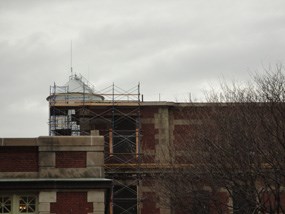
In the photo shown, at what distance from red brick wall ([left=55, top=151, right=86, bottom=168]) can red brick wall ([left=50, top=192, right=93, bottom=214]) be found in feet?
2.46

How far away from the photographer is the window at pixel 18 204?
1653 cm

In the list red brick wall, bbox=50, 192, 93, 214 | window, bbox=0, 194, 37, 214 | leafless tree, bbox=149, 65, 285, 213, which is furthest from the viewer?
leafless tree, bbox=149, 65, 285, 213

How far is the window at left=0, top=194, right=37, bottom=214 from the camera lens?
16.5m

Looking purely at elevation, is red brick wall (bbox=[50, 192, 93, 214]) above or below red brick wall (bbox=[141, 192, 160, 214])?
below

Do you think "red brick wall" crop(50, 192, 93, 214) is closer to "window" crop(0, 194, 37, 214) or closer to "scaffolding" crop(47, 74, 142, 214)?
"window" crop(0, 194, 37, 214)

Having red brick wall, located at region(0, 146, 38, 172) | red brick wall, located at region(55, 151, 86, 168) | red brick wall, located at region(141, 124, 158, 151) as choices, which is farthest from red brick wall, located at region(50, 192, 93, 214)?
red brick wall, located at region(141, 124, 158, 151)

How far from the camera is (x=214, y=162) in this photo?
82.1ft

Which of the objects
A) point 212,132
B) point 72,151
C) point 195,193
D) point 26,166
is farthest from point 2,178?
point 195,193

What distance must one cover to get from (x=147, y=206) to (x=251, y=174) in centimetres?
1208

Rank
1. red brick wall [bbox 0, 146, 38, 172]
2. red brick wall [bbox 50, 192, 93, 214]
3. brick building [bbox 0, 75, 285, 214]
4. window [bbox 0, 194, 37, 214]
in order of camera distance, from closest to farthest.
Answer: red brick wall [bbox 50, 192, 93, 214]
window [bbox 0, 194, 37, 214]
red brick wall [bbox 0, 146, 38, 172]
brick building [bbox 0, 75, 285, 214]

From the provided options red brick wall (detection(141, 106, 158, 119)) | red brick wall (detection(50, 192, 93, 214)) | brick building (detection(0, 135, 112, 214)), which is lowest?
red brick wall (detection(50, 192, 93, 214))

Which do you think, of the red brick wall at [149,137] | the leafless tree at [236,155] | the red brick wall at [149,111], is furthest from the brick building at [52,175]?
the red brick wall at [149,111]

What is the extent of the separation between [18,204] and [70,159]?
70.9 inches

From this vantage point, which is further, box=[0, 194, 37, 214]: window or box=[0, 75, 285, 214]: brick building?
box=[0, 75, 285, 214]: brick building
